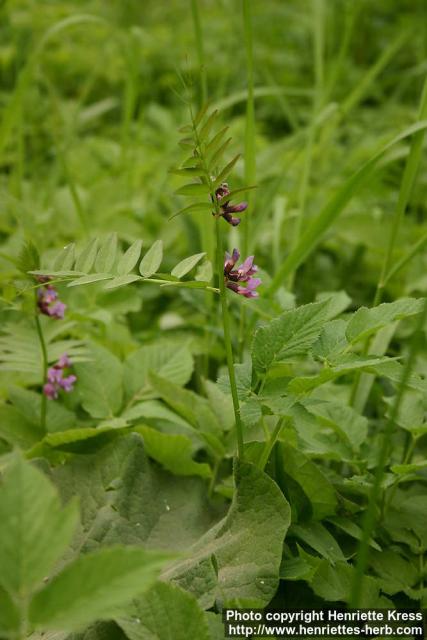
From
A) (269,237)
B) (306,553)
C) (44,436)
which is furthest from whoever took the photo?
(269,237)

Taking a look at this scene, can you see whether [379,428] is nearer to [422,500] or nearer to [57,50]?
[422,500]

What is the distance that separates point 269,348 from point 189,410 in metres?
0.30

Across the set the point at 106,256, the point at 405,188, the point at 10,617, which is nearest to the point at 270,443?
the point at 106,256

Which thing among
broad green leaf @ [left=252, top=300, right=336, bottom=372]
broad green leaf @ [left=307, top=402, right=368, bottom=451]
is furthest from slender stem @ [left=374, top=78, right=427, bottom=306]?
broad green leaf @ [left=252, top=300, right=336, bottom=372]

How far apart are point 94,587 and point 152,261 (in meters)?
0.42

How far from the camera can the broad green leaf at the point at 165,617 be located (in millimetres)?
717

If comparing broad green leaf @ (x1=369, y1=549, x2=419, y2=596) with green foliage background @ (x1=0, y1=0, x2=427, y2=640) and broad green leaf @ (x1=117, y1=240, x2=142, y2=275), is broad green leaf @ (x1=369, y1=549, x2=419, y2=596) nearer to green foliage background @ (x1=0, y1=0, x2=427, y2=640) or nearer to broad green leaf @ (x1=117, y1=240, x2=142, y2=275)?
green foliage background @ (x1=0, y1=0, x2=427, y2=640)

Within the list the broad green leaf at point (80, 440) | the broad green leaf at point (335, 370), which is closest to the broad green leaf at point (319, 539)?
the broad green leaf at point (335, 370)

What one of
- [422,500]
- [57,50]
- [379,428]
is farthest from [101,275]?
[57,50]

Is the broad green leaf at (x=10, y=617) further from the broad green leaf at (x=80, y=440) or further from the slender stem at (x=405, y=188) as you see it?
the slender stem at (x=405, y=188)

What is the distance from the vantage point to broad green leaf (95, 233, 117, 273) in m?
0.86

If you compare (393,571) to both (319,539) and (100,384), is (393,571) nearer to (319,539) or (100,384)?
(319,539)

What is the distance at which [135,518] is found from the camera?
3.14ft

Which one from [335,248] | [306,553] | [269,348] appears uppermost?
[269,348]
